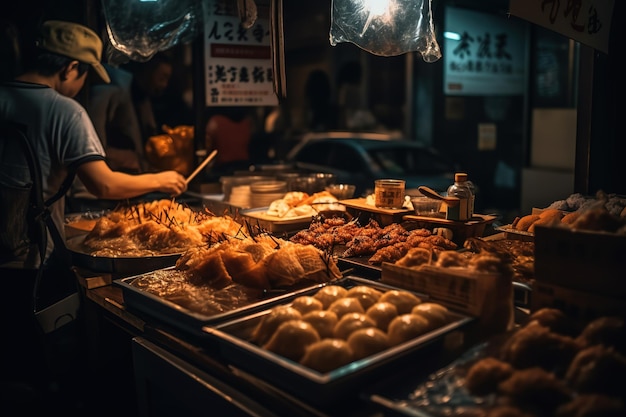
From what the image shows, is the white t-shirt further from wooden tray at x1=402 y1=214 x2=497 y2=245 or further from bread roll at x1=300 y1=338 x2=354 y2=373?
bread roll at x1=300 y1=338 x2=354 y2=373

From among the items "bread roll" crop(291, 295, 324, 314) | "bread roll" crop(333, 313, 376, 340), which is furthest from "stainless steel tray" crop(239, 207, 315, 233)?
"bread roll" crop(333, 313, 376, 340)

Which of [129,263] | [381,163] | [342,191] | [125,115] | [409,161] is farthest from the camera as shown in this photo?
[409,161]

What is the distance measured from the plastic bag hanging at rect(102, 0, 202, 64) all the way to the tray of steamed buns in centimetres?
391

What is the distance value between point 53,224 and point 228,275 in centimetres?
172

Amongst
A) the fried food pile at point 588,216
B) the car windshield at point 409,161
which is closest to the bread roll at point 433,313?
the fried food pile at point 588,216

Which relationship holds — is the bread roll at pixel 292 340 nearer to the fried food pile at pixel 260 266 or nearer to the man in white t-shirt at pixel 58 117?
the fried food pile at pixel 260 266

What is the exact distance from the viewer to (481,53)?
10.5 meters

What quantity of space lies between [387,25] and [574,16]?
1185mm

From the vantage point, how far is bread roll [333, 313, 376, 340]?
2199 millimetres

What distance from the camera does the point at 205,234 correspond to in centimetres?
392

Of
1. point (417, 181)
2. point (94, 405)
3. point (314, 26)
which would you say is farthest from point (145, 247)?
point (314, 26)

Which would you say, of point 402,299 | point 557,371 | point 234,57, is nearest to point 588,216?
point 557,371

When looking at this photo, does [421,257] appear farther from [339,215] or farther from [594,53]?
[594,53]

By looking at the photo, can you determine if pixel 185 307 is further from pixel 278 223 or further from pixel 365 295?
pixel 278 223
